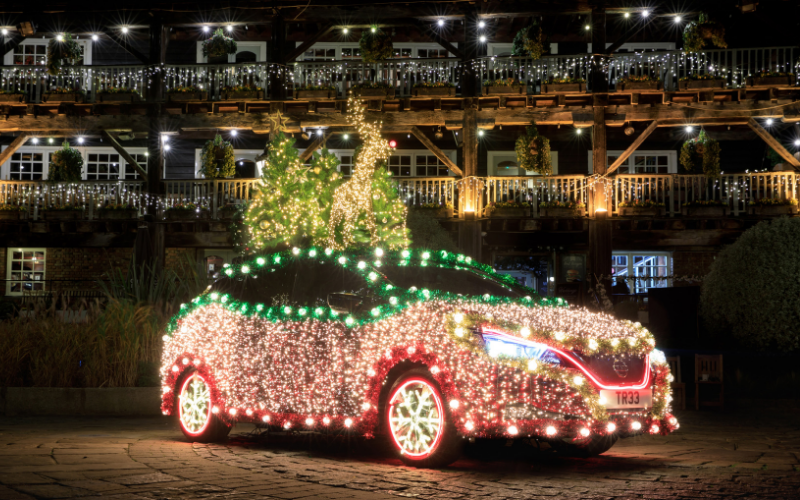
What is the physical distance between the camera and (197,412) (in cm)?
750

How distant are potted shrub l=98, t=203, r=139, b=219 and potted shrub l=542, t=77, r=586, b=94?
35.5 feet

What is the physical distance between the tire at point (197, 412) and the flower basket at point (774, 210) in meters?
15.7

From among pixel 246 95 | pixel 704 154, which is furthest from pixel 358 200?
pixel 704 154

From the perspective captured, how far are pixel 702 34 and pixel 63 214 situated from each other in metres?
16.3

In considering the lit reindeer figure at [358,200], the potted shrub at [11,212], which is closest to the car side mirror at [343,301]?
the lit reindeer figure at [358,200]

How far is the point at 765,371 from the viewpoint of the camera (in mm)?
11812

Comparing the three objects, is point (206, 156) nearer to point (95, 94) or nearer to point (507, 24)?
point (95, 94)

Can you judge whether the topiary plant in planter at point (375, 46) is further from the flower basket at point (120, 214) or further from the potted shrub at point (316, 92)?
the flower basket at point (120, 214)

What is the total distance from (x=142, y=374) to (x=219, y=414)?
11.5 ft

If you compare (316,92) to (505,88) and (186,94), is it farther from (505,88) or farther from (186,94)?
(505,88)

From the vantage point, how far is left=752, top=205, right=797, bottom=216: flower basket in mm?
19353

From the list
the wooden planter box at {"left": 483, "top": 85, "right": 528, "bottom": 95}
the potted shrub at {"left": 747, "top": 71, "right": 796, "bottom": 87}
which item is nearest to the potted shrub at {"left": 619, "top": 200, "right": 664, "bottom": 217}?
the potted shrub at {"left": 747, "top": 71, "right": 796, "bottom": 87}

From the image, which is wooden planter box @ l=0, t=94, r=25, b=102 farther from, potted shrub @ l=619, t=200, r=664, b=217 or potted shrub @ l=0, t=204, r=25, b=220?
potted shrub @ l=619, t=200, r=664, b=217

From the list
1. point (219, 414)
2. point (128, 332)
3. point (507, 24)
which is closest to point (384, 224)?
point (128, 332)
